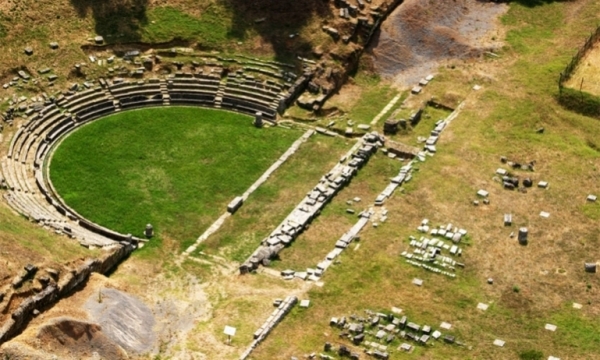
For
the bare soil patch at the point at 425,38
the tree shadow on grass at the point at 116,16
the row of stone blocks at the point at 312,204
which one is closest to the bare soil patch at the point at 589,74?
the bare soil patch at the point at 425,38

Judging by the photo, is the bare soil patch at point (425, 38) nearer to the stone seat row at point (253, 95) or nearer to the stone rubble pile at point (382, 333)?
the stone seat row at point (253, 95)

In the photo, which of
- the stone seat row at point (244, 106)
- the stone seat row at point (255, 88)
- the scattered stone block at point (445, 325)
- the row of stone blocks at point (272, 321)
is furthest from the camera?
the stone seat row at point (255, 88)

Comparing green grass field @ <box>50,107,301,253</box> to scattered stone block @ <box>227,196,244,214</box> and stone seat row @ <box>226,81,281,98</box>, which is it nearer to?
scattered stone block @ <box>227,196,244,214</box>

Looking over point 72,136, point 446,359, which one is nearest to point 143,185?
point 72,136

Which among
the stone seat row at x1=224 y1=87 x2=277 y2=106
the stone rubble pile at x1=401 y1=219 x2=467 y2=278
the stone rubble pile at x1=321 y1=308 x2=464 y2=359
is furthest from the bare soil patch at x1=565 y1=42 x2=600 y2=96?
the stone rubble pile at x1=321 y1=308 x2=464 y2=359

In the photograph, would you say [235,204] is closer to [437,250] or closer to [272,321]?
[272,321]

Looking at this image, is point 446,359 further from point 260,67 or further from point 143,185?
point 260,67

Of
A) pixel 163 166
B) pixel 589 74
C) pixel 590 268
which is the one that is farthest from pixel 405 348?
pixel 589 74
